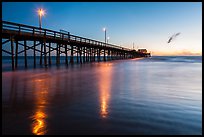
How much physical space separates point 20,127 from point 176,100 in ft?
14.3

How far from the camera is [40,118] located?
4.45 m

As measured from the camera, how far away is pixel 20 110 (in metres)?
5.12

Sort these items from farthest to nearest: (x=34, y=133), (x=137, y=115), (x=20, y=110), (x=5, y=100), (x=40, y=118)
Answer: (x=5, y=100), (x=20, y=110), (x=137, y=115), (x=40, y=118), (x=34, y=133)

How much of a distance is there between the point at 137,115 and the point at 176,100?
2.17 metres

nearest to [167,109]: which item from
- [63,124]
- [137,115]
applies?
[137,115]

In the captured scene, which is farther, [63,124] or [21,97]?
[21,97]

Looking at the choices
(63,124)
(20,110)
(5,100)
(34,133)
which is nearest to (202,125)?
(63,124)

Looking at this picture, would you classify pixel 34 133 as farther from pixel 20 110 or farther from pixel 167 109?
pixel 167 109

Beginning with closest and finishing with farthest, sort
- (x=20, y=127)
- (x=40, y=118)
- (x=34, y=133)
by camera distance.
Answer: (x=34, y=133), (x=20, y=127), (x=40, y=118)

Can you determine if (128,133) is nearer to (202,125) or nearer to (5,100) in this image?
(202,125)

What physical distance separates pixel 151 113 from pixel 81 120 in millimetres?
1582

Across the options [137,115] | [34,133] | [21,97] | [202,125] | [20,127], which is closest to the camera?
[34,133]

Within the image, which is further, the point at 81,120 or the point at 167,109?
the point at 167,109

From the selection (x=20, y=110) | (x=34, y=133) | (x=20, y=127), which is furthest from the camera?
(x=20, y=110)
